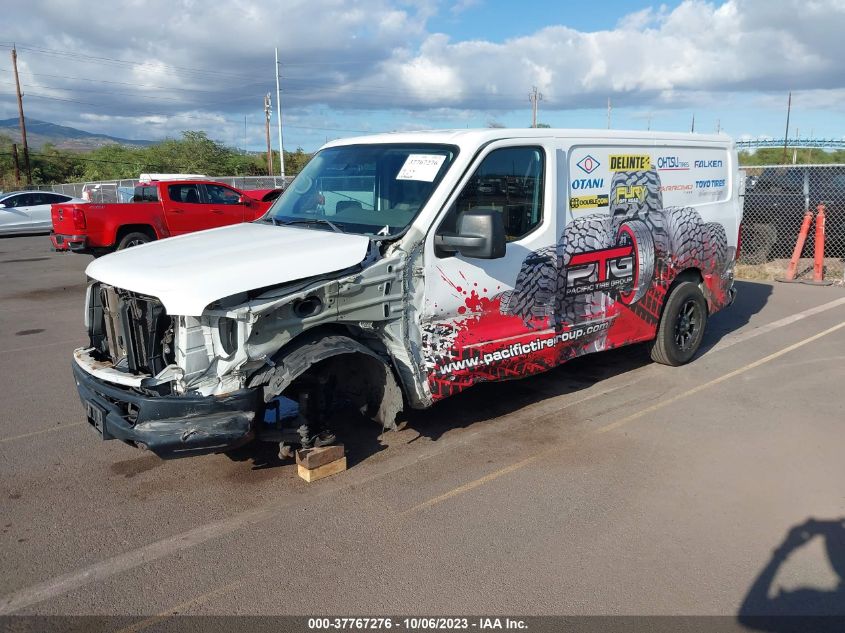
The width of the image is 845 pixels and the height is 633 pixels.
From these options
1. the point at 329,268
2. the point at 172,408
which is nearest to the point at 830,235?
the point at 329,268

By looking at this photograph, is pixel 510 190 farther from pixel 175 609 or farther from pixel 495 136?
pixel 175 609

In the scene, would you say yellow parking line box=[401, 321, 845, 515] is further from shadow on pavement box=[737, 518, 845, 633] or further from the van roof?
the van roof

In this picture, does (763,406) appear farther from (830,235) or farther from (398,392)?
(830,235)

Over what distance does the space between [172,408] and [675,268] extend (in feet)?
15.4

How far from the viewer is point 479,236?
411 cm

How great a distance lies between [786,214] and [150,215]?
1287cm

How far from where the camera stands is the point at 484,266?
4.57 metres

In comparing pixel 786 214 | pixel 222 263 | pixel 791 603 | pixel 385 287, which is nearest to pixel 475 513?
pixel 385 287

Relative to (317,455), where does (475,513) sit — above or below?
below

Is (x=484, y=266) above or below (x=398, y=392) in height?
above

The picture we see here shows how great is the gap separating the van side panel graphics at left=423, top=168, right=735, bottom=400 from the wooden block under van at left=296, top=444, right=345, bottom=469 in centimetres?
75

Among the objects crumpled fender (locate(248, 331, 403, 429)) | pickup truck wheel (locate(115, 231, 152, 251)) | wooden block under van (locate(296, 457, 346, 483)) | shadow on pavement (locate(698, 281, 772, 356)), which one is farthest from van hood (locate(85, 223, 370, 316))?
pickup truck wheel (locate(115, 231, 152, 251))

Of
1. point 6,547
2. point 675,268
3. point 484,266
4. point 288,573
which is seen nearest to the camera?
point 288,573

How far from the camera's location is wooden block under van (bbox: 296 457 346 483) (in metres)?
4.26
